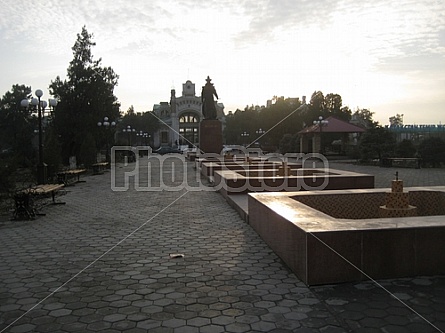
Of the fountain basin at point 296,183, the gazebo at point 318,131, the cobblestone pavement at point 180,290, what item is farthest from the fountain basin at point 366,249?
the gazebo at point 318,131

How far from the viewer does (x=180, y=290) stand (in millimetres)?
4266

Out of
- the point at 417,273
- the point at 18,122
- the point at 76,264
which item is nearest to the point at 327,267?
the point at 417,273

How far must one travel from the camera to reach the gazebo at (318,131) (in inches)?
1373

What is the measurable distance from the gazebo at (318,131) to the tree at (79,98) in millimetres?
17213

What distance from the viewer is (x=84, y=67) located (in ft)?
100

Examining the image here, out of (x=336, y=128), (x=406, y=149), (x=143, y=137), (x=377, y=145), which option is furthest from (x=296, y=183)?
(x=143, y=137)

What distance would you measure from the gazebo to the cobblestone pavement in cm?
2891

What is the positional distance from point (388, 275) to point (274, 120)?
162 ft

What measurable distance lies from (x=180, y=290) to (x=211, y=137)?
22.5 m

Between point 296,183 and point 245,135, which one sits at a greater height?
point 245,135

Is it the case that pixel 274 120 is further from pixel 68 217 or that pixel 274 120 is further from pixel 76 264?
pixel 76 264

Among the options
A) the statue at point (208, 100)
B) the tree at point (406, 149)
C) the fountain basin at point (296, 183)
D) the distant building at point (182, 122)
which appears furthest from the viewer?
the distant building at point (182, 122)

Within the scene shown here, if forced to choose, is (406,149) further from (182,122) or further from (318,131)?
(182,122)

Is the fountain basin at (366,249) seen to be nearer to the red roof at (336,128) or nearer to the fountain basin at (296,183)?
the fountain basin at (296,183)
